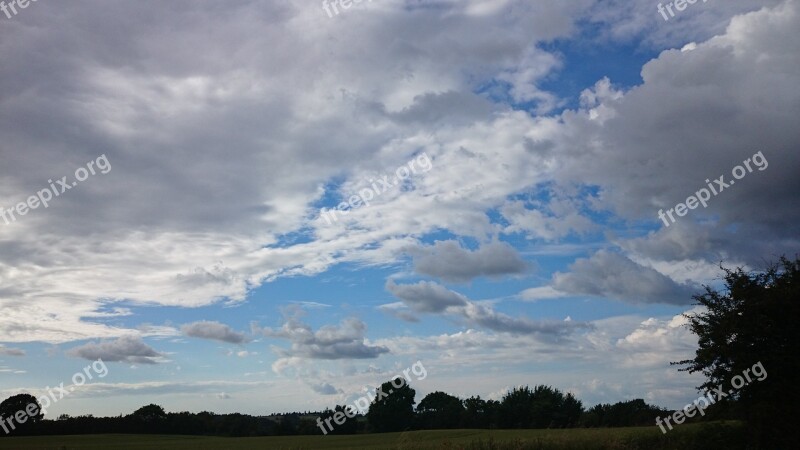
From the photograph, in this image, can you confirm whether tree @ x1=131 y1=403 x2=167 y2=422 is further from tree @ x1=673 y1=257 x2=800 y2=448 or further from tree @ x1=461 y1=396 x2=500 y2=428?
tree @ x1=673 y1=257 x2=800 y2=448

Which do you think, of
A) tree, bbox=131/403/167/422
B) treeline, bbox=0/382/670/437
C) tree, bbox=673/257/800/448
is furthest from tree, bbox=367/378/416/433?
tree, bbox=673/257/800/448

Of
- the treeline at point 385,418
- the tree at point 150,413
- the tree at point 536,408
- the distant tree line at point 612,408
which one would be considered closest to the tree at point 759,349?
the distant tree line at point 612,408

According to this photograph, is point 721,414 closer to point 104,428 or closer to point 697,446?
point 697,446

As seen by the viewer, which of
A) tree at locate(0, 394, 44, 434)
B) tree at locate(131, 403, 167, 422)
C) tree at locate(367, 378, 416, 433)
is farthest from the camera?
tree at locate(367, 378, 416, 433)

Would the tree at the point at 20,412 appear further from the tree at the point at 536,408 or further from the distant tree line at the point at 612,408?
the tree at the point at 536,408

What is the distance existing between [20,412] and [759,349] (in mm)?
90918

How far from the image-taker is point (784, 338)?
29.1 meters

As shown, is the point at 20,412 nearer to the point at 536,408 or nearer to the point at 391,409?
the point at 391,409

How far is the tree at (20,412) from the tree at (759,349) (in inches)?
3427

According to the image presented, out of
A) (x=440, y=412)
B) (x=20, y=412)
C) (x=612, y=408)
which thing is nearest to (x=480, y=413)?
(x=440, y=412)

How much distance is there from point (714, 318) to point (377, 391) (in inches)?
3436

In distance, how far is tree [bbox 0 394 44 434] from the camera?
8350 cm

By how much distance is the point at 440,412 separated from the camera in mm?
116188

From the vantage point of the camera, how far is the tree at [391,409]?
110 metres
